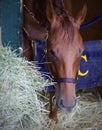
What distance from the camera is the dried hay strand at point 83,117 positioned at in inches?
142

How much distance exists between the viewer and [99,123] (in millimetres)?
3770

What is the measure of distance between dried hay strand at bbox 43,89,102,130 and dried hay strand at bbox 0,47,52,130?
1.99 feet

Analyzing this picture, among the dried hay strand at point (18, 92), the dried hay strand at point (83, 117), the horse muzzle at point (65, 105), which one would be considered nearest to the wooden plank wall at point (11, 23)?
the dried hay strand at point (18, 92)

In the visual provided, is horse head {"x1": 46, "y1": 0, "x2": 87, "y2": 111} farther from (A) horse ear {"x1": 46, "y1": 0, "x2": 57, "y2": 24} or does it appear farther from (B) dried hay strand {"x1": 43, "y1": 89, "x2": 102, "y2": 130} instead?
(B) dried hay strand {"x1": 43, "y1": 89, "x2": 102, "y2": 130}

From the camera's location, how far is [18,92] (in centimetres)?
270

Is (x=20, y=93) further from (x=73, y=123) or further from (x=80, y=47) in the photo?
(x=73, y=123)

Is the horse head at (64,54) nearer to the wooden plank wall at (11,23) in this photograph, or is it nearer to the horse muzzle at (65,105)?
the horse muzzle at (65,105)

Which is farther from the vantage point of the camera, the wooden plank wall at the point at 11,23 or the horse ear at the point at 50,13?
the wooden plank wall at the point at 11,23

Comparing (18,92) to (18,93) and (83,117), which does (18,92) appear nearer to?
(18,93)

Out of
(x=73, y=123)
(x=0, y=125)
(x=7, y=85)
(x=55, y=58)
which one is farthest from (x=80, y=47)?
(x=73, y=123)

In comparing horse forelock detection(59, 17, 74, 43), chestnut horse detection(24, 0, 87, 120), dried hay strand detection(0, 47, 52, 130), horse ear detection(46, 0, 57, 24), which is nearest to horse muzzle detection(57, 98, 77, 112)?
chestnut horse detection(24, 0, 87, 120)

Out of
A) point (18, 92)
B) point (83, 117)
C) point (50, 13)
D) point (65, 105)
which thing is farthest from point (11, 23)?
point (83, 117)

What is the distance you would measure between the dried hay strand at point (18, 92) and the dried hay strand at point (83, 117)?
1.99 ft

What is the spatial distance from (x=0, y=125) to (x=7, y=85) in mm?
271
